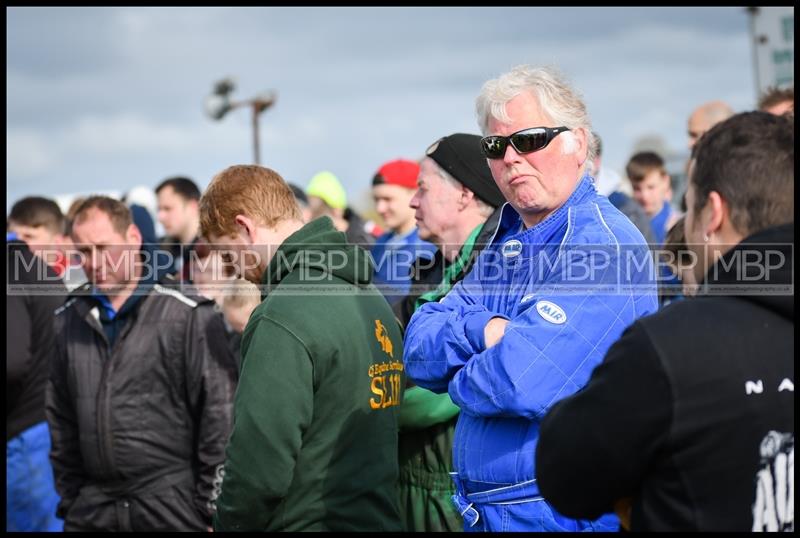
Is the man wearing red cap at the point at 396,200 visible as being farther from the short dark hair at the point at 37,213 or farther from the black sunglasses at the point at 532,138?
the black sunglasses at the point at 532,138

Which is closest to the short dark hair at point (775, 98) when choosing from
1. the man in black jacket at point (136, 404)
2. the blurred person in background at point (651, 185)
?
the blurred person in background at point (651, 185)

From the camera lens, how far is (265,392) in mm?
2961

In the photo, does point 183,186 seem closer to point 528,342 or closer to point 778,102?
point 778,102

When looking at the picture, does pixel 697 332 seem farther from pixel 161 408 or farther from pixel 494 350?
pixel 161 408

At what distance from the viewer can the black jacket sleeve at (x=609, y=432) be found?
185 centimetres

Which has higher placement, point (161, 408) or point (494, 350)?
point (494, 350)

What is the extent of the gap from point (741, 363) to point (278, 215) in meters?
2.01

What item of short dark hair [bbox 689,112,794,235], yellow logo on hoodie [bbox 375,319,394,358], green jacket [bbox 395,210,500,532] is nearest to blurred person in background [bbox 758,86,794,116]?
green jacket [bbox 395,210,500,532]

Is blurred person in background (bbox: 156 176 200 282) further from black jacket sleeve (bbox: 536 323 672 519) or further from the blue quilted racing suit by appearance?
black jacket sleeve (bbox: 536 323 672 519)

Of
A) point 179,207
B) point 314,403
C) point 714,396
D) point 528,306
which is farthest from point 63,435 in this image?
point 714,396

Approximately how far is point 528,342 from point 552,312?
12cm

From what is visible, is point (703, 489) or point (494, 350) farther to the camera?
point (494, 350)

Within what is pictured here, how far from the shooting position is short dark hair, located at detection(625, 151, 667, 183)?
8086 mm

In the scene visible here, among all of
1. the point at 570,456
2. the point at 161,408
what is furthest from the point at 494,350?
the point at 161,408
